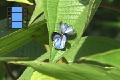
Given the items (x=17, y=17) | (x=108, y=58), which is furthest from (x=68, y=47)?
(x=17, y=17)

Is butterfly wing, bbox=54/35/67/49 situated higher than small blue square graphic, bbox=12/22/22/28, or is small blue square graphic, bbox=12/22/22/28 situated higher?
butterfly wing, bbox=54/35/67/49

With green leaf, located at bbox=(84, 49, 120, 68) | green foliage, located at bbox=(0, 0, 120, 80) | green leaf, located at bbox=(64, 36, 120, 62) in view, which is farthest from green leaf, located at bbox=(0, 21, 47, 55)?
green leaf, located at bbox=(84, 49, 120, 68)

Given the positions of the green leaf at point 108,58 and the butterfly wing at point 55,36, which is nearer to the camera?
the green leaf at point 108,58

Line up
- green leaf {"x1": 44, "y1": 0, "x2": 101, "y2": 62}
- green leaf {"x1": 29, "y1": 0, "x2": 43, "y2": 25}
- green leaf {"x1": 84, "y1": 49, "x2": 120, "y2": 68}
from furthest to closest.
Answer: green leaf {"x1": 29, "y1": 0, "x2": 43, "y2": 25} < green leaf {"x1": 44, "y1": 0, "x2": 101, "y2": 62} < green leaf {"x1": 84, "y1": 49, "x2": 120, "y2": 68}

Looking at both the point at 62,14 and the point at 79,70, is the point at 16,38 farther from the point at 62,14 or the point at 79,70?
the point at 79,70

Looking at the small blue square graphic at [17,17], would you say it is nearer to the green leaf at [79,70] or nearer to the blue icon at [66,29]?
the blue icon at [66,29]

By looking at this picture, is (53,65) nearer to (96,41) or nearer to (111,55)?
A: (111,55)

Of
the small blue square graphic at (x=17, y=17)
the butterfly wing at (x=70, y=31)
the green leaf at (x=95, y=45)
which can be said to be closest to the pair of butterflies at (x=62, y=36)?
Result: the butterfly wing at (x=70, y=31)

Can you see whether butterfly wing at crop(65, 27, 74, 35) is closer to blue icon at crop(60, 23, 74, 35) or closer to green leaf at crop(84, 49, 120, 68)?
blue icon at crop(60, 23, 74, 35)

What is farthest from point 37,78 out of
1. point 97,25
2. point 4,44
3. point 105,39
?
point 97,25
